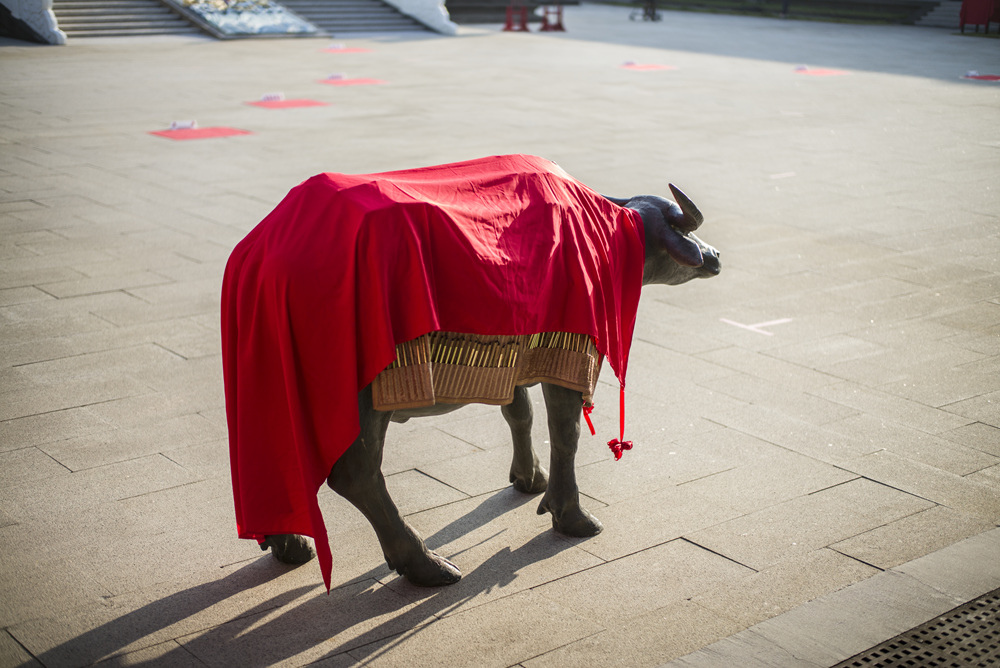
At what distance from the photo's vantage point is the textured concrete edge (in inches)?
143

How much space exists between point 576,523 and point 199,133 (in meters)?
11.3

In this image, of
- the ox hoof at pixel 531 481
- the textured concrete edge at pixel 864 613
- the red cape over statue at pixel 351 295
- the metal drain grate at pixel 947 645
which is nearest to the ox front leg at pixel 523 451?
the ox hoof at pixel 531 481

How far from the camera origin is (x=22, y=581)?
4.02 meters

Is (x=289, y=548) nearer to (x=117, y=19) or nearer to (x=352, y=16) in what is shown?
(x=117, y=19)

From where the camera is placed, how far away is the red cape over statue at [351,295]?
367cm

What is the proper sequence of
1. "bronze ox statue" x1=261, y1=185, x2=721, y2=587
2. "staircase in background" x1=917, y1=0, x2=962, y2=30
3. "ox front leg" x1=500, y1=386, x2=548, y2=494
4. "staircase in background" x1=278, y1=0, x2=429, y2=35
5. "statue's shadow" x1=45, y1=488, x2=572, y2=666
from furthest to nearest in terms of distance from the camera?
"staircase in background" x1=917, y1=0, x2=962, y2=30
"staircase in background" x1=278, y1=0, x2=429, y2=35
"ox front leg" x1=500, y1=386, x2=548, y2=494
"bronze ox statue" x1=261, y1=185, x2=721, y2=587
"statue's shadow" x1=45, y1=488, x2=572, y2=666

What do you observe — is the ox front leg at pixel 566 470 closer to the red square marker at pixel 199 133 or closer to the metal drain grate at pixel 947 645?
the metal drain grate at pixel 947 645

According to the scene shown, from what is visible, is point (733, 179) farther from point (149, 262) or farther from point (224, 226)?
point (149, 262)

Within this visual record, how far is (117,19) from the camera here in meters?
26.8

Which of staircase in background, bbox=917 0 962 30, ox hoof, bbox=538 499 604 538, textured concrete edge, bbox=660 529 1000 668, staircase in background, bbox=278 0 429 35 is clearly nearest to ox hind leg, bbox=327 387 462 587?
ox hoof, bbox=538 499 604 538

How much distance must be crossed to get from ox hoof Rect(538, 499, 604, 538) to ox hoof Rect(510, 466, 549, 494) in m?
0.39

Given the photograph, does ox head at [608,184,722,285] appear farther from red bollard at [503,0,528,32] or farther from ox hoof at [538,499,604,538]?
red bollard at [503,0,528,32]

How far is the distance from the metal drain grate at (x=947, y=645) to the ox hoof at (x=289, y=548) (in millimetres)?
2146

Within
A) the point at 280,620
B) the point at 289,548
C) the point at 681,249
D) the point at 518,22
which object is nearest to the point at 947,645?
the point at 681,249
